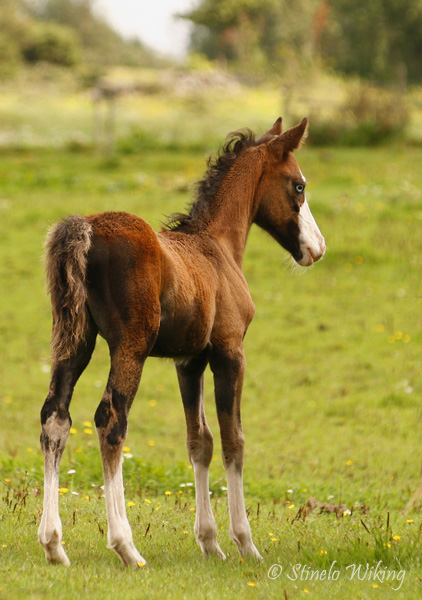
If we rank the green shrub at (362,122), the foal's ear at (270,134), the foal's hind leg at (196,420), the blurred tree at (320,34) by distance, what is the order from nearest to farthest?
the foal's hind leg at (196,420), the foal's ear at (270,134), the green shrub at (362,122), the blurred tree at (320,34)

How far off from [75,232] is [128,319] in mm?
553

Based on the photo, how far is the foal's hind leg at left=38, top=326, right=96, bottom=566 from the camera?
4324 millimetres

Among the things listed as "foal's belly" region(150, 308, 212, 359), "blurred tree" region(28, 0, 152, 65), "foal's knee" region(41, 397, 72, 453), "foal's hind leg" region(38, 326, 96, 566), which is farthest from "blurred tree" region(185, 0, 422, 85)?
"foal's knee" region(41, 397, 72, 453)

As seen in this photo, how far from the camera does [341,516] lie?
6.38 metres

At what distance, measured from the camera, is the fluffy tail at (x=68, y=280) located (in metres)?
4.35

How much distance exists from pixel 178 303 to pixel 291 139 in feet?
5.26

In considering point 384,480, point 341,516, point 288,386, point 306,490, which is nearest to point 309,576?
point 341,516

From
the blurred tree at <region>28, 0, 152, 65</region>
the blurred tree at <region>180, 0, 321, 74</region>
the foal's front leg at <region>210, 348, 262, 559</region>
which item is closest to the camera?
the foal's front leg at <region>210, 348, 262, 559</region>

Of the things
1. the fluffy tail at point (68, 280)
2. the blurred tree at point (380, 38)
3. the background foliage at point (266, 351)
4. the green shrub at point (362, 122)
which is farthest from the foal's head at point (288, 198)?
the blurred tree at point (380, 38)

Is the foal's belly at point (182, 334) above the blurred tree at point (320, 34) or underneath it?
underneath

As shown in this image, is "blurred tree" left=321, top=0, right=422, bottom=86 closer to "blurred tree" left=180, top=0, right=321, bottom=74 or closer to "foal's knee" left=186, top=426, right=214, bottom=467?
"blurred tree" left=180, top=0, right=321, bottom=74

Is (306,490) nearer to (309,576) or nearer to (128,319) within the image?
(309,576)

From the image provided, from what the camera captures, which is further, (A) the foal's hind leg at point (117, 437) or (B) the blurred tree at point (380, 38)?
(B) the blurred tree at point (380, 38)

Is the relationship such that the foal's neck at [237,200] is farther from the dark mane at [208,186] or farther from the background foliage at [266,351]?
the background foliage at [266,351]
